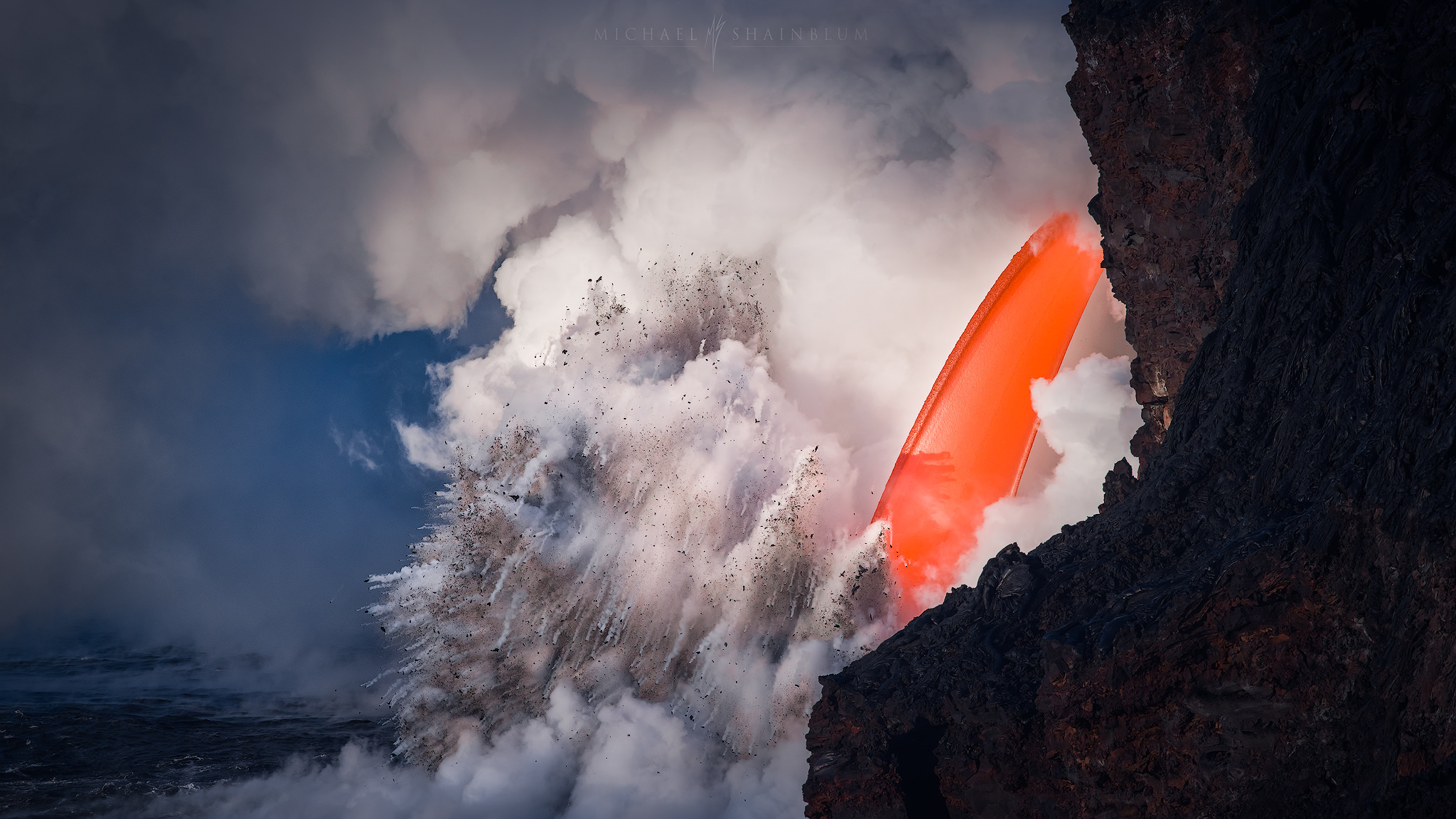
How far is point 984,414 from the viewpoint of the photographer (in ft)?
185

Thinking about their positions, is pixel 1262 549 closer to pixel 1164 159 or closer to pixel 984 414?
pixel 1164 159

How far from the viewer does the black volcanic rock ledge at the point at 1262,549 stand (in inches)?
565

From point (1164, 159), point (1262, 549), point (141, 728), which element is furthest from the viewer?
point (141, 728)

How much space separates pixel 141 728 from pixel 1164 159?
116914 mm

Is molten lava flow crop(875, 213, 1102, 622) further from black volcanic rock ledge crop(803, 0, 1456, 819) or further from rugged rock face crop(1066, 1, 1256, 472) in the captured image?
black volcanic rock ledge crop(803, 0, 1456, 819)

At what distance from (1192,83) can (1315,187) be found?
33.6ft

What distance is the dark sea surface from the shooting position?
72938 millimetres

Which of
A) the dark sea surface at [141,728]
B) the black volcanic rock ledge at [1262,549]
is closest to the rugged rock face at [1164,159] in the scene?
the black volcanic rock ledge at [1262,549]

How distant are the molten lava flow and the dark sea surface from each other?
216 ft

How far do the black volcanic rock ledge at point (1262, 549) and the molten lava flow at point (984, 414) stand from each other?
1035 inches

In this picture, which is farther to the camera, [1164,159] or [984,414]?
[984,414]

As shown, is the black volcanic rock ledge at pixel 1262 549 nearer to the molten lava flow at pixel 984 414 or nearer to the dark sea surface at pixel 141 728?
the molten lava flow at pixel 984 414

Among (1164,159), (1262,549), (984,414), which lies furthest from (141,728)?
(1164,159)

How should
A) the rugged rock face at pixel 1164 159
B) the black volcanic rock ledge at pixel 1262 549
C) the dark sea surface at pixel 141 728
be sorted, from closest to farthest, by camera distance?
the black volcanic rock ledge at pixel 1262 549, the rugged rock face at pixel 1164 159, the dark sea surface at pixel 141 728
